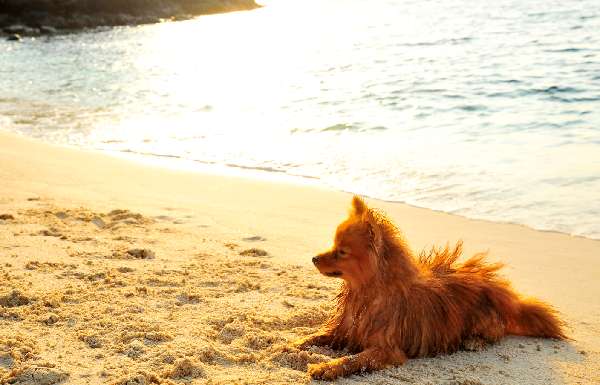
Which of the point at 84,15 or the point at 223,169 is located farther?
the point at 84,15

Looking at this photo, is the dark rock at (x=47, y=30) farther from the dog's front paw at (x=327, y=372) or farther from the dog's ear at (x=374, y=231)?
the dog's front paw at (x=327, y=372)

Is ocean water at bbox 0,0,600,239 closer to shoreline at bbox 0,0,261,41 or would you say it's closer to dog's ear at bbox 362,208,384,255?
dog's ear at bbox 362,208,384,255

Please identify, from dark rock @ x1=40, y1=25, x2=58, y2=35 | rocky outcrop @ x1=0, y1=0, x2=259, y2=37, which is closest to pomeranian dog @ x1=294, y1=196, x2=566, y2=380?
rocky outcrop @ x1=0, y1=0, x2=259, y2=37

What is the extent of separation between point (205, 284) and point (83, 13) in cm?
5042

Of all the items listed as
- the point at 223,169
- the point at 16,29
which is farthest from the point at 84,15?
the point at 223,169

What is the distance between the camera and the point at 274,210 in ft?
21.0

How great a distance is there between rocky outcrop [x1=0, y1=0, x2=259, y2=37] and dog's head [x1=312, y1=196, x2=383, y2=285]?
44045 millimetres

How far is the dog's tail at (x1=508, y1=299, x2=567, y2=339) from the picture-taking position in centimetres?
376

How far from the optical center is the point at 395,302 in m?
3.37

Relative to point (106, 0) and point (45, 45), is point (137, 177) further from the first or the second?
point (106, 0)

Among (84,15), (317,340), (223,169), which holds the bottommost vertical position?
(317,340)

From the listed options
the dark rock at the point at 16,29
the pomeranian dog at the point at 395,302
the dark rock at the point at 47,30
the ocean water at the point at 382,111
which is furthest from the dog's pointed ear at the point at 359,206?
the dark rock at the point at 47,30

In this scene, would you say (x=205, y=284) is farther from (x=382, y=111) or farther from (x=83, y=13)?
(x=83, y=13)

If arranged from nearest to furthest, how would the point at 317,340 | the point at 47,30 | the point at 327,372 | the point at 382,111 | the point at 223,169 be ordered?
the point at 327,372 → the point at 317,340 → the point at 223,169 → the point at 382,111 → the point at 47,30
